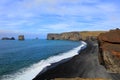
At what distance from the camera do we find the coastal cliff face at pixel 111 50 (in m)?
13.8

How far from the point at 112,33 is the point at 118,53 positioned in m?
1.48

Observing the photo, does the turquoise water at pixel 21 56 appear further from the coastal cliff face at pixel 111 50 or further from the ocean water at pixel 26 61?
the coastal cliff face at pixel 111 50

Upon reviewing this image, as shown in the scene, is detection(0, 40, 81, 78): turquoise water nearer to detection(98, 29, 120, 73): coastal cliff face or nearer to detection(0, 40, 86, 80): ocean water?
detection(0, 40, 86, 80): ocean water

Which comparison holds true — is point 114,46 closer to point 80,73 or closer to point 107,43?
point 107,43

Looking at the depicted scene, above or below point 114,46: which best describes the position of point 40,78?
below

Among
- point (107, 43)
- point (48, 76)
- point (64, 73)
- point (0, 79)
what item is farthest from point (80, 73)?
point (107, 43)

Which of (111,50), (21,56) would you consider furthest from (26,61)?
(111,50)

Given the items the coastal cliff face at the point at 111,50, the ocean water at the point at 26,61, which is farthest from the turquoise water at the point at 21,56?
the coastal cliff face at the point at 111,50

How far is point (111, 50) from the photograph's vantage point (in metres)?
14.0

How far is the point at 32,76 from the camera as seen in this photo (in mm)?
31859

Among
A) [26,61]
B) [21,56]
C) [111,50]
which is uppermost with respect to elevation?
[111,50]

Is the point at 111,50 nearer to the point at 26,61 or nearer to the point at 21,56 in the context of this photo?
the point at 26,61

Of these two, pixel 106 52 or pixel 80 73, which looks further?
pixel 80 73

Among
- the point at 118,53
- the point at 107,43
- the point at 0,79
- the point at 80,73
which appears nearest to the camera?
the point at 118,53
